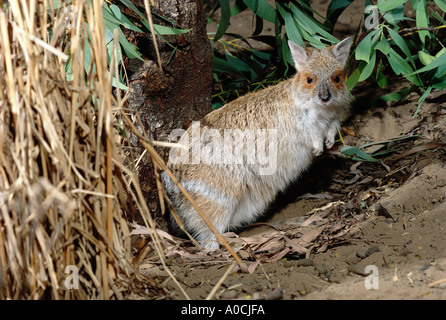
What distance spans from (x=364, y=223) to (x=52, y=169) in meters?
2.57

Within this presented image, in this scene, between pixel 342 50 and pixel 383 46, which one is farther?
pixel 383 46

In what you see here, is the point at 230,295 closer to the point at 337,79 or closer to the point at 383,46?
the point at 337,79

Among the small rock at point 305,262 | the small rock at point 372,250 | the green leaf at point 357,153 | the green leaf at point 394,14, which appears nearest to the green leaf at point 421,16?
the green leaf at point 394,14

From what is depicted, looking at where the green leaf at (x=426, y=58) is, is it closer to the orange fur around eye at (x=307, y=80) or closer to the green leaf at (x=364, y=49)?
the green leaf at (x=364, y=49)

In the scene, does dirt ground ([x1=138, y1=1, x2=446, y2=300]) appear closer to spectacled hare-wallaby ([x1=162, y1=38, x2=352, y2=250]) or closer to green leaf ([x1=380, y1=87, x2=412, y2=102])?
green leaf ([x1=380, y1=87, x2=412, y2=102])

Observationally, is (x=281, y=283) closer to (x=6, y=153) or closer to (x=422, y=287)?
(x=422, y=287)

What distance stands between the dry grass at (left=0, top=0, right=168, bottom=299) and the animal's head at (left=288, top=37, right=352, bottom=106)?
94.9 inches

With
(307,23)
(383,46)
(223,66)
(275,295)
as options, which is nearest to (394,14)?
(383,46)

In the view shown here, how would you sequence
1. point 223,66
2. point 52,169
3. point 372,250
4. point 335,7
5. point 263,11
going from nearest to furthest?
point 52,169
point 372,250
point 263,11
point 335,7
point 223,66

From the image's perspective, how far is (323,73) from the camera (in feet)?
16.4

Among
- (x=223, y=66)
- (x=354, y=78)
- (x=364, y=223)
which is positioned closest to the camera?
(x=364, y=223)

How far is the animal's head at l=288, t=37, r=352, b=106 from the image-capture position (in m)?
4.93

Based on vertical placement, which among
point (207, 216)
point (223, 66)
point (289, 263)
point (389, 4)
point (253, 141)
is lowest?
point (289, 263)

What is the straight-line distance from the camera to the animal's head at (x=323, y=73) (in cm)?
493
